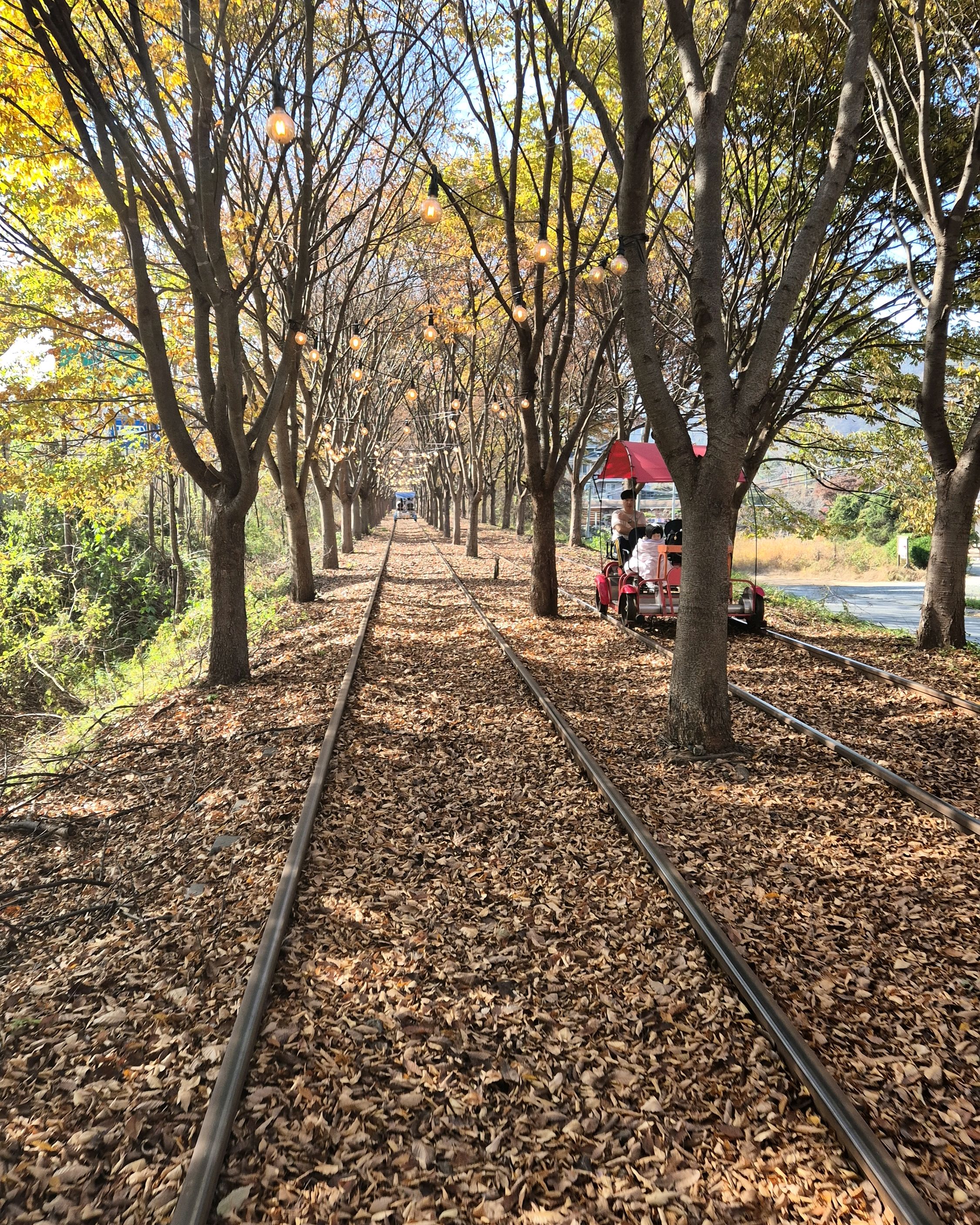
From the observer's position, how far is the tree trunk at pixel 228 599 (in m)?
8.06

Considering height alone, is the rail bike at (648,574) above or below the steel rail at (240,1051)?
above

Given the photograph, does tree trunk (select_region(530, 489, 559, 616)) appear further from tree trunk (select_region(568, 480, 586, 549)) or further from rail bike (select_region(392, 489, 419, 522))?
rail bike (select_region(392, 489, 419, 522))

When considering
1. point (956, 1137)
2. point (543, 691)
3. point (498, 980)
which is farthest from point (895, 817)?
point (543, 691)

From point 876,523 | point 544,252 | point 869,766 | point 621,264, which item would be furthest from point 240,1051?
point 876,523

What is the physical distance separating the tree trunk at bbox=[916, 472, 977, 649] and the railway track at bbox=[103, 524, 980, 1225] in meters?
6.70

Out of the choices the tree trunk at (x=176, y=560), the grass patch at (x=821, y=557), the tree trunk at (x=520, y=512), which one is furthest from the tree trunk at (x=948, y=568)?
the tree trunk at (x=520, y=512)

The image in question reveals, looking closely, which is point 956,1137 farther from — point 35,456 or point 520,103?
point 35,456

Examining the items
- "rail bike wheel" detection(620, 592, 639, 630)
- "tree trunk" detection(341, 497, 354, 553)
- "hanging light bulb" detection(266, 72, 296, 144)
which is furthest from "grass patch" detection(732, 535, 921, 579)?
"hanging light bulb" detection(266, 72, 296, 144)

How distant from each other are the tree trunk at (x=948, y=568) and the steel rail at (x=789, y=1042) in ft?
21.6

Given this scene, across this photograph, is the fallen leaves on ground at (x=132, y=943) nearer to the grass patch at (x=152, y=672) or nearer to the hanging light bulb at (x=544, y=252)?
the grass patch at (x=152, y=672)

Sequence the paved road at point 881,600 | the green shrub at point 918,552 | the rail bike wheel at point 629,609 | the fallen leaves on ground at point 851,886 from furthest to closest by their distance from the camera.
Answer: the green shrub at point 918,552
the paved road at point 881,600
the rail bike wheel at point 629,609
the fallen leaves on ground at point 851,886

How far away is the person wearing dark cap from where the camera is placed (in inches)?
480

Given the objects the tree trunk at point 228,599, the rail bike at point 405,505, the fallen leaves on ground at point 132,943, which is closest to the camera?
the fallen leaves on ground at point 132,943

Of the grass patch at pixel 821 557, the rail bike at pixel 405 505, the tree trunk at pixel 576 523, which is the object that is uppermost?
the rail bike at pixel 405 505
